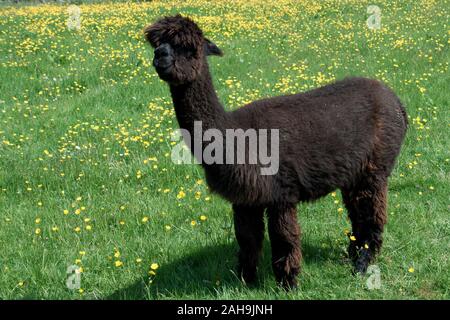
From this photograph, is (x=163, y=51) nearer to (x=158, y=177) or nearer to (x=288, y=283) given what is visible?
(x=288, y=283)

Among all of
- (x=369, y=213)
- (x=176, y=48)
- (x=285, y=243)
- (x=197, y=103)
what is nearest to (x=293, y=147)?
(x=285, y=243)

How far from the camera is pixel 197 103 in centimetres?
367

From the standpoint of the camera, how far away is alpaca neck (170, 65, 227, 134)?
11.9 feet

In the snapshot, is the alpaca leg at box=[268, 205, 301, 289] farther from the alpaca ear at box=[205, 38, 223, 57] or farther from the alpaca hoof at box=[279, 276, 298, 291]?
the alpaca ear at box=[205, 38, 223, 57]

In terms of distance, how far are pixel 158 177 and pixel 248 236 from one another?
6.74ft

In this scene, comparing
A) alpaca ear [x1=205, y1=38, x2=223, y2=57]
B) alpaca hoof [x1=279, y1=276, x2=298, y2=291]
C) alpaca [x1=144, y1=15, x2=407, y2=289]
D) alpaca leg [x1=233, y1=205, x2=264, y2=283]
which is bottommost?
alpaca hoof [x1=279, y1=276, x2=298, y2=291]

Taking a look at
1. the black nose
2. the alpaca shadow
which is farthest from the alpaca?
the alpaca shadow

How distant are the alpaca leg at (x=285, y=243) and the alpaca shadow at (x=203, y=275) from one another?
236 mm

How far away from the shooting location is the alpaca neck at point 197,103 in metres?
3.62

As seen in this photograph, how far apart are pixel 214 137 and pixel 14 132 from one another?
478 cm

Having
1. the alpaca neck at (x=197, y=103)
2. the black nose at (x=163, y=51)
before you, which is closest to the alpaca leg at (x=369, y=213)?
the alpaca neck at (x=197, y=103)

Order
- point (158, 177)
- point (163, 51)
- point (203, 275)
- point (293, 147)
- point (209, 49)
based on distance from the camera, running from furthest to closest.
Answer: point (158, 177)
point (203, 275)
point (293, 147)
point (209, 49)
point (163, 51)

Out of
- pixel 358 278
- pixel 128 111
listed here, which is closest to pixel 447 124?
pixel 358 278

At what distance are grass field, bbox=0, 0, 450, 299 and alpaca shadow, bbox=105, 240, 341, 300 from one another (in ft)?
0.05
